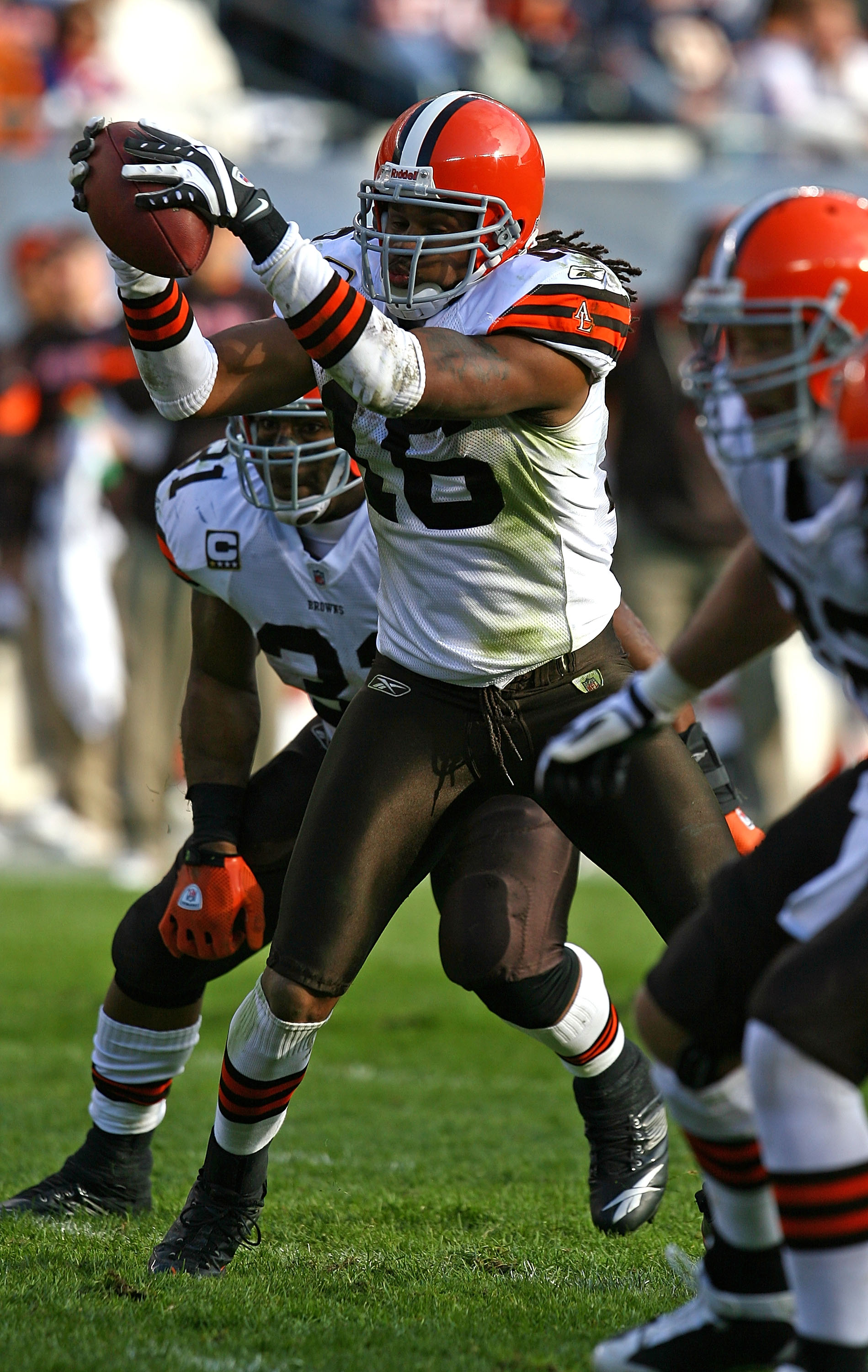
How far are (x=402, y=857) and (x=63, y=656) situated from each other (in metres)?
5.56

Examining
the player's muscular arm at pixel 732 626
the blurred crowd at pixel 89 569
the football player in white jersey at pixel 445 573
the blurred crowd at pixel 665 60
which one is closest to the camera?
the player's muscular arm at pixel 732 626

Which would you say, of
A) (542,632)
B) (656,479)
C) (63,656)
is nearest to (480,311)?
(542,632)

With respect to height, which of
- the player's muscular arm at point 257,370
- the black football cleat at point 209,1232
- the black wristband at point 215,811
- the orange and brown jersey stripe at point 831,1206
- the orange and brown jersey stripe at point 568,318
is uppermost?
the orange and brown jersey stripe at point 568,318

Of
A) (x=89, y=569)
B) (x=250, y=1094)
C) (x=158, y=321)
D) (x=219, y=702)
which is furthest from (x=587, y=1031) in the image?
(x=89, y=569)

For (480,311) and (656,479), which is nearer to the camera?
(480,311)

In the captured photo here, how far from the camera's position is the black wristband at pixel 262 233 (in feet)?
8.84

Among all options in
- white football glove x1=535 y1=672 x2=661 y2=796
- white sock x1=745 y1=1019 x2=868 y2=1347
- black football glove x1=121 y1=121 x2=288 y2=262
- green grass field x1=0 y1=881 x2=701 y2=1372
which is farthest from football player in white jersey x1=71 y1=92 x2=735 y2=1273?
white sock x1=745 y1=1019 x2=868 y2=1347

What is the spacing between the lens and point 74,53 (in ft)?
33.6

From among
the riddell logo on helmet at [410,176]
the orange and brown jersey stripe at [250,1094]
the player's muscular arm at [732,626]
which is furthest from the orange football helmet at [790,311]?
the orange and brown jersey stripe at [250,1094]

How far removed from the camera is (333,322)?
2672mm

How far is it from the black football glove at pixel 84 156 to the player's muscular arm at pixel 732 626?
46.9 inches

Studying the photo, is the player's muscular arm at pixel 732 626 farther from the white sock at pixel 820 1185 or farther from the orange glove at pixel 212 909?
the orange glove at pixel 212 909

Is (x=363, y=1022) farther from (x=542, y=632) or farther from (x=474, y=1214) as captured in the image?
(x=542, y=632)

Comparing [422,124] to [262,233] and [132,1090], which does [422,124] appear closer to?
[262,233]
